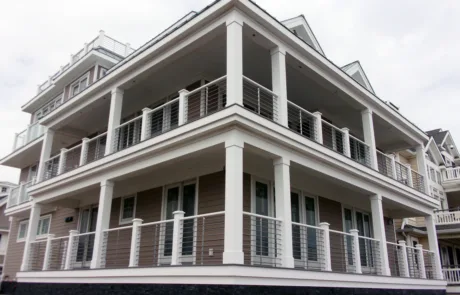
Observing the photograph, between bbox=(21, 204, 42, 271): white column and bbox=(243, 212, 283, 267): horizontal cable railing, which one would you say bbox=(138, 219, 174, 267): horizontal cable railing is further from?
bbox=(21, 204, 42, 271): white column

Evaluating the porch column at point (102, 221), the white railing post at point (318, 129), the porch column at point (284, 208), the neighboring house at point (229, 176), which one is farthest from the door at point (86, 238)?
the white railing post at point (318, 129)

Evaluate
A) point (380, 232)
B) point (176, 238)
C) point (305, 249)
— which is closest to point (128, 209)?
point (176, 238)

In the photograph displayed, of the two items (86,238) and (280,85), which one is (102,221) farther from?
(280,85)

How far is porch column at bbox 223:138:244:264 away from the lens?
7.43 metres

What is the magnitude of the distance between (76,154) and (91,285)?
28.8ft

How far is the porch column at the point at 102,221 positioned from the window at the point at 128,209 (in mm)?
2182

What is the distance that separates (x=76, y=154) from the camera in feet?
59.5

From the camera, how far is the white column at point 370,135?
13.1 meters

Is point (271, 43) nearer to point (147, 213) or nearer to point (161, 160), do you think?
point (161, 160)

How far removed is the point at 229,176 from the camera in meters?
7.94

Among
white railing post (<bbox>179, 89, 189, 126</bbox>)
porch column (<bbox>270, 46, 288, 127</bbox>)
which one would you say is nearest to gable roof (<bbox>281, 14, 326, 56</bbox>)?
porch column (<bbox>270, 46, 288, 127</bbox>)

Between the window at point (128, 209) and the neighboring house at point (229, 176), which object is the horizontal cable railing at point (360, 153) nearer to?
the neighboring house at point (229, 176)

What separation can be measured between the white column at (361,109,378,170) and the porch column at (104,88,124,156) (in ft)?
26.8

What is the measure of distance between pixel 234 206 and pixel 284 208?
1514 mm
